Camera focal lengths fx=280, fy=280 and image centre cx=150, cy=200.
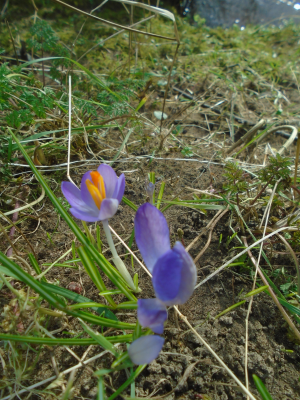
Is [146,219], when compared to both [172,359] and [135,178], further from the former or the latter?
[135,178]

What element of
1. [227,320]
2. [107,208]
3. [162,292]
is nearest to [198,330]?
[227,320]

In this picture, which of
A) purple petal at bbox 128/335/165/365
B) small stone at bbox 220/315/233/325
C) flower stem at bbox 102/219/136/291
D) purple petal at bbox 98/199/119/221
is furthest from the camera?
small stone at bbox 220/315/233/325

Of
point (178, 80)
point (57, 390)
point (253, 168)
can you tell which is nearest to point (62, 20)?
point (178, 80)

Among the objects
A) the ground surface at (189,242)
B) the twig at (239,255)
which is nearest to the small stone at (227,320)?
the ground surface at (189,242)

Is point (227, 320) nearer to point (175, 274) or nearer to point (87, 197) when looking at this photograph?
point (175, 274)

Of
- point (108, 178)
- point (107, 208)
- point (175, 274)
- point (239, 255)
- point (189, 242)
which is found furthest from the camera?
point (189, 242)

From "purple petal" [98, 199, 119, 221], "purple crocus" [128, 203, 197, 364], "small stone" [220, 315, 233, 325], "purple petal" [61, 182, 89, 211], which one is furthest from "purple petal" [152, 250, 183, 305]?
"small stone" [220, 315, 233, 325]

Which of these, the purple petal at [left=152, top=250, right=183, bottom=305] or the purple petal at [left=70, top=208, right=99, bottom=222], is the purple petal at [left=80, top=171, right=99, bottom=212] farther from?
the purple petal at [left=152, top=250, right=183, bottom=305]
